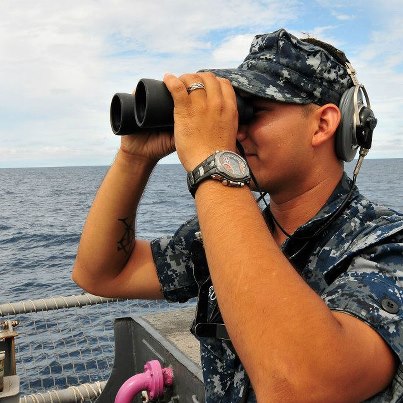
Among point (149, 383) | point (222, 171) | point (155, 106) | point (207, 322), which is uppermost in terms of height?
point (155, 106)

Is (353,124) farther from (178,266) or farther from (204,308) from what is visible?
(178,266)

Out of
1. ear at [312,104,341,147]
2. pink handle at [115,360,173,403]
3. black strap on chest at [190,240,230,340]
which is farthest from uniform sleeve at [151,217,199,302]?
pink handle at [115,360,173,403]

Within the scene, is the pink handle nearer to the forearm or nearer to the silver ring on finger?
the forearm

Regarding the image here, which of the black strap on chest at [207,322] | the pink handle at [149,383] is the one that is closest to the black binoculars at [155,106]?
the black strap on chest at [207,322]

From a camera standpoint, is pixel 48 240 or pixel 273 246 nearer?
pixel 273 246

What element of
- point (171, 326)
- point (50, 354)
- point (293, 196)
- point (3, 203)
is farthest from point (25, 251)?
point (3, 203)

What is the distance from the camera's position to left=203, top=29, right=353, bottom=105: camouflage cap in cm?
172

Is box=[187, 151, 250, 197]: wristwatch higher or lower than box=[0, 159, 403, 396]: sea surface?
higher

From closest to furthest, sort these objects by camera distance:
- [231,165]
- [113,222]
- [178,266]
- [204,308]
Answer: [231,165]
[204,308]
[113,222]
[178,266]

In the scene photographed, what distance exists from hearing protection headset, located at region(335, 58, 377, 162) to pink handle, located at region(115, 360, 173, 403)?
6.78 feet

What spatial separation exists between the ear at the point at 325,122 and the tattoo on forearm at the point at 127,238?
A: 82cm

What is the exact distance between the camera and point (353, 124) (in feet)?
5.88

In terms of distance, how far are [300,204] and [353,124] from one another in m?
0.31

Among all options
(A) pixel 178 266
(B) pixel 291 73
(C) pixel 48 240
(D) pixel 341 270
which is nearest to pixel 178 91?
(B) pixel 291 73
